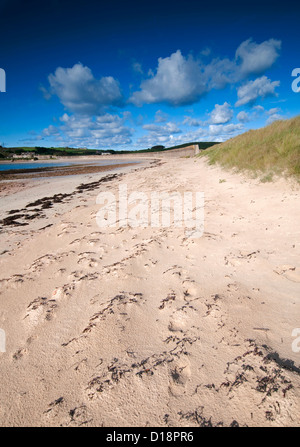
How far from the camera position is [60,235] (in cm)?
526

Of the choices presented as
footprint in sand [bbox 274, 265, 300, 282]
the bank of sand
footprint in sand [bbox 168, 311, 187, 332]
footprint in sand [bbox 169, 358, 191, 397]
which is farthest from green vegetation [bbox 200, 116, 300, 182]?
footprint in sand [bbox 169, 358, 191, 397]

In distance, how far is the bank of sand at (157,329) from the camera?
1562mm

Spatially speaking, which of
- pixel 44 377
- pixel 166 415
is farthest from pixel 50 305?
pixel 166 415

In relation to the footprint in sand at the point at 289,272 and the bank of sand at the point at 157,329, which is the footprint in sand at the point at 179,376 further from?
the footprint in sand at the point at 289,272

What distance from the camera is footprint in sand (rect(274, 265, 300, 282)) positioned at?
2835 millimetres

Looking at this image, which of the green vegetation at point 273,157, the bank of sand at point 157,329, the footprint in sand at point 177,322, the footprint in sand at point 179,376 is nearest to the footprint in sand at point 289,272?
the bank of sand at point 157,329

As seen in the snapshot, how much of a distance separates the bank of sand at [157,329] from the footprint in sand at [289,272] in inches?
1.0

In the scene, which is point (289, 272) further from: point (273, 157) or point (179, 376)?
point (273, 157)

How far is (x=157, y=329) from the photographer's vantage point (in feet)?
7.44

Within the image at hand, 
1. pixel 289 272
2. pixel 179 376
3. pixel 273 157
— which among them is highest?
pixel 273 157

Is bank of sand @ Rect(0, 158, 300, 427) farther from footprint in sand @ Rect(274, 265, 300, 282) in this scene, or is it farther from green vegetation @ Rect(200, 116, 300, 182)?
green vegetation @ Rect(200, 116, 300, 182)

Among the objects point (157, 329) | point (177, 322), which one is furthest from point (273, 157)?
point (157, 329)

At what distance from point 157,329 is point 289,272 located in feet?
7.03
